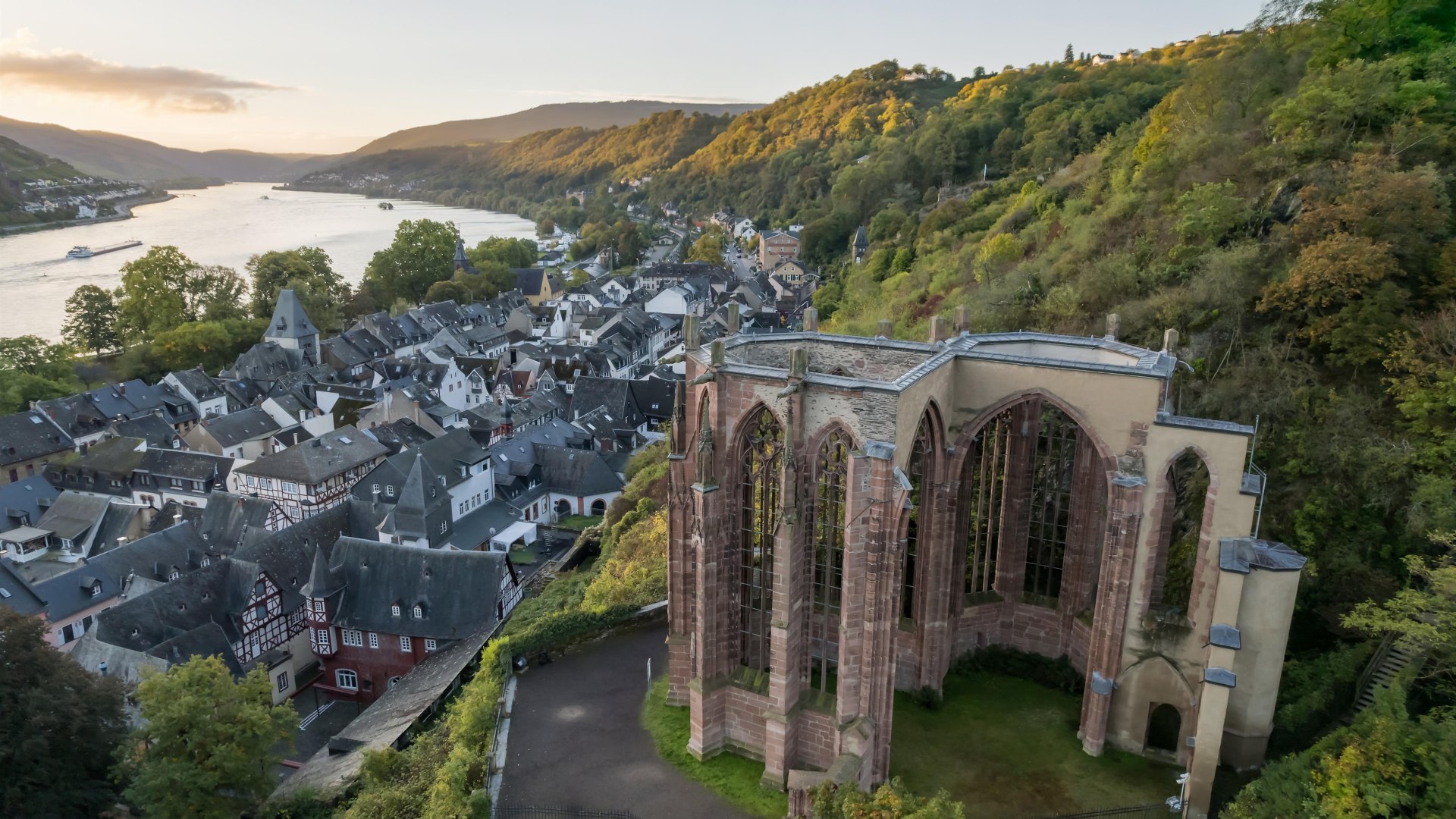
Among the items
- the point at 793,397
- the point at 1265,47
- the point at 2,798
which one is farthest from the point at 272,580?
the point at 1265,47

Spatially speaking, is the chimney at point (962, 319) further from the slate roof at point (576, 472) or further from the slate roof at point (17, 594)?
the slate roof at point (17, 594)

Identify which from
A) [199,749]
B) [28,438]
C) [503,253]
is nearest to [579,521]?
[199,749]

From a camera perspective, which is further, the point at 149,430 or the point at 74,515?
the point at 149,430

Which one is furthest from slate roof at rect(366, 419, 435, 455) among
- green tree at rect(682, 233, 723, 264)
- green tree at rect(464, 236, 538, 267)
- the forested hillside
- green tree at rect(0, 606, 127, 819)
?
green tree at rect(682, 233, 723, 264)

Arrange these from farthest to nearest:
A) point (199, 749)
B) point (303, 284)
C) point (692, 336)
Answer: point (303, 284) < point (199, 749) < point (692, 336)

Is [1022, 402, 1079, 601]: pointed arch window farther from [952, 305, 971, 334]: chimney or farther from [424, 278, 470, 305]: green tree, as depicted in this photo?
[424, 278, 470, 305]: green tree

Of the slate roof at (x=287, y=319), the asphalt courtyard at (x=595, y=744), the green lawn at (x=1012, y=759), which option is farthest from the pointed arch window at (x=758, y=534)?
the slate roof at (x=287, y=319)

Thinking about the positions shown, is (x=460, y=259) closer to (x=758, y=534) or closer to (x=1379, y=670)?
(x=758, y=534)
